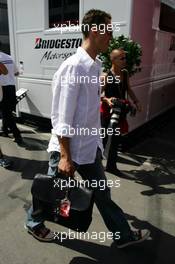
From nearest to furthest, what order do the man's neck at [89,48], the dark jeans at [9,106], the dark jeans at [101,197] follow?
the man's neck at [89,48] → the dark jeans at [101,197] → the dark jeans at [9,106]

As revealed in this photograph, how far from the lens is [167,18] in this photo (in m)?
6.14

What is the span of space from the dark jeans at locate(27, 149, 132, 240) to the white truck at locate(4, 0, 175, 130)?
2937 mm

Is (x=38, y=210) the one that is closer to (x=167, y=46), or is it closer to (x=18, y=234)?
(x=18, y=234)

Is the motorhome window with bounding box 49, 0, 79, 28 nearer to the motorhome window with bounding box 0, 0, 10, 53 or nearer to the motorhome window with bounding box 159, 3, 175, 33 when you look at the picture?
the motorhome window with bounding box 159, 3, 175, 33

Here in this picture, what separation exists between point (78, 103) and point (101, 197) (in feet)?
2.85

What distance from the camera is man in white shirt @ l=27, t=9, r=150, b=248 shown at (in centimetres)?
208

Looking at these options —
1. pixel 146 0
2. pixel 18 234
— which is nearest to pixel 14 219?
pixel 18 234

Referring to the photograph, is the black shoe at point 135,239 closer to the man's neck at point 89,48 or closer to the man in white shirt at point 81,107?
the man in white shirt at point 81,107

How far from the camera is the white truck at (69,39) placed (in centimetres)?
488
